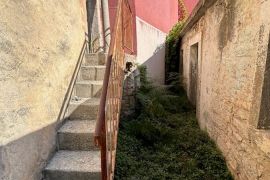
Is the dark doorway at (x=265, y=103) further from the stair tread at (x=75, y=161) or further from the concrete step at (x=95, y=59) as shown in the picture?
the concrete step at (x=95, y=59)

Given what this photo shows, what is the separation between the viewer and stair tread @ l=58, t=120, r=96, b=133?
330 centimetres

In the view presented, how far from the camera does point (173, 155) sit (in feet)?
13.8

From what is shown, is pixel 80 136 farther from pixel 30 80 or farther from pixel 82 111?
pixel 30 80

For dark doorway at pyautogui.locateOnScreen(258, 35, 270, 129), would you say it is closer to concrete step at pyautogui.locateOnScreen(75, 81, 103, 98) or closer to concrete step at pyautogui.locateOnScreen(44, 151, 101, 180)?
concrete step at pyautogui.locateOnScreen(44, 151, 101, 180)

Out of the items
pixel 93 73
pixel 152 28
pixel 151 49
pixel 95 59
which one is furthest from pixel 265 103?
pixel 152 28

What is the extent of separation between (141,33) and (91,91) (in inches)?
143

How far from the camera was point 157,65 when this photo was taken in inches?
363

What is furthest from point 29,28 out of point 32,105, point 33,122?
point 33,122

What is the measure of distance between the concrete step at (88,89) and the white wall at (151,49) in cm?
300

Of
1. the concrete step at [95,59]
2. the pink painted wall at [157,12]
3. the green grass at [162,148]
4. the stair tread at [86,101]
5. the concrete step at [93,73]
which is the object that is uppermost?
the pink painted wall at [157,12]

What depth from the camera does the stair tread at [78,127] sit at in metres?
3.30

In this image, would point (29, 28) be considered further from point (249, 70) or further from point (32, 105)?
point (249, 70)

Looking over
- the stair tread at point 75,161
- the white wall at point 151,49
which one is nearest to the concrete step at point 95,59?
the stair tread at point 75,161

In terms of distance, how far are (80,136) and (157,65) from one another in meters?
6.34
